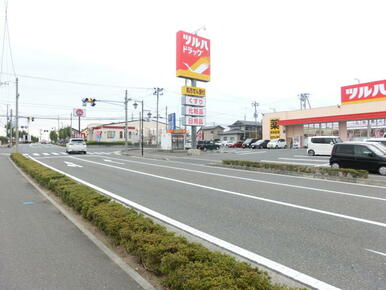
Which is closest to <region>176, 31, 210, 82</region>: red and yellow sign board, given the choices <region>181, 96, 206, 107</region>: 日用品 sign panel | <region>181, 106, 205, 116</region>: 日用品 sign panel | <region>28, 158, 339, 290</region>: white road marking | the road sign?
<region>181, 96, 206, 107</region>: 日用品 sign panel

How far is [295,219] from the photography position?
5.96m

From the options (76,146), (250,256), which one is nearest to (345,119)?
(76,146)

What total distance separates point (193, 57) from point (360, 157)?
2143 centimetres

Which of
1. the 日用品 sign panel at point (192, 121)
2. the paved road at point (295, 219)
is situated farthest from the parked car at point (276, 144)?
the paved road at point (295, 219)

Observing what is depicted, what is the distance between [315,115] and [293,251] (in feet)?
121

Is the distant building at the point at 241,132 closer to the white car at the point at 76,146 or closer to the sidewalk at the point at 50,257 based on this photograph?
the white car at the point at 76,146

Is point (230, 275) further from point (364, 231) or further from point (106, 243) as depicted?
point (364, 231)

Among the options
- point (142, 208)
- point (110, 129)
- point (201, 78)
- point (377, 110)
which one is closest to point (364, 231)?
point (142, 208)

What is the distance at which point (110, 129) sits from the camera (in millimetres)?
70125

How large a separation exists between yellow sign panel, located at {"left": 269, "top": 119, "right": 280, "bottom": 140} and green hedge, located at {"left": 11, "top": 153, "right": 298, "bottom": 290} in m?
40.5

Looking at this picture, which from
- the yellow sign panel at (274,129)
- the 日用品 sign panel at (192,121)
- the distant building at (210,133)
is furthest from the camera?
the distant building at (210,133)

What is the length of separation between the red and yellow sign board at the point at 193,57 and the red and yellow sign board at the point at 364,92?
651 inches

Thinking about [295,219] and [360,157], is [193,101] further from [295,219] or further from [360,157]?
[295,219]

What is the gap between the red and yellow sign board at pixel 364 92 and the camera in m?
31.8
